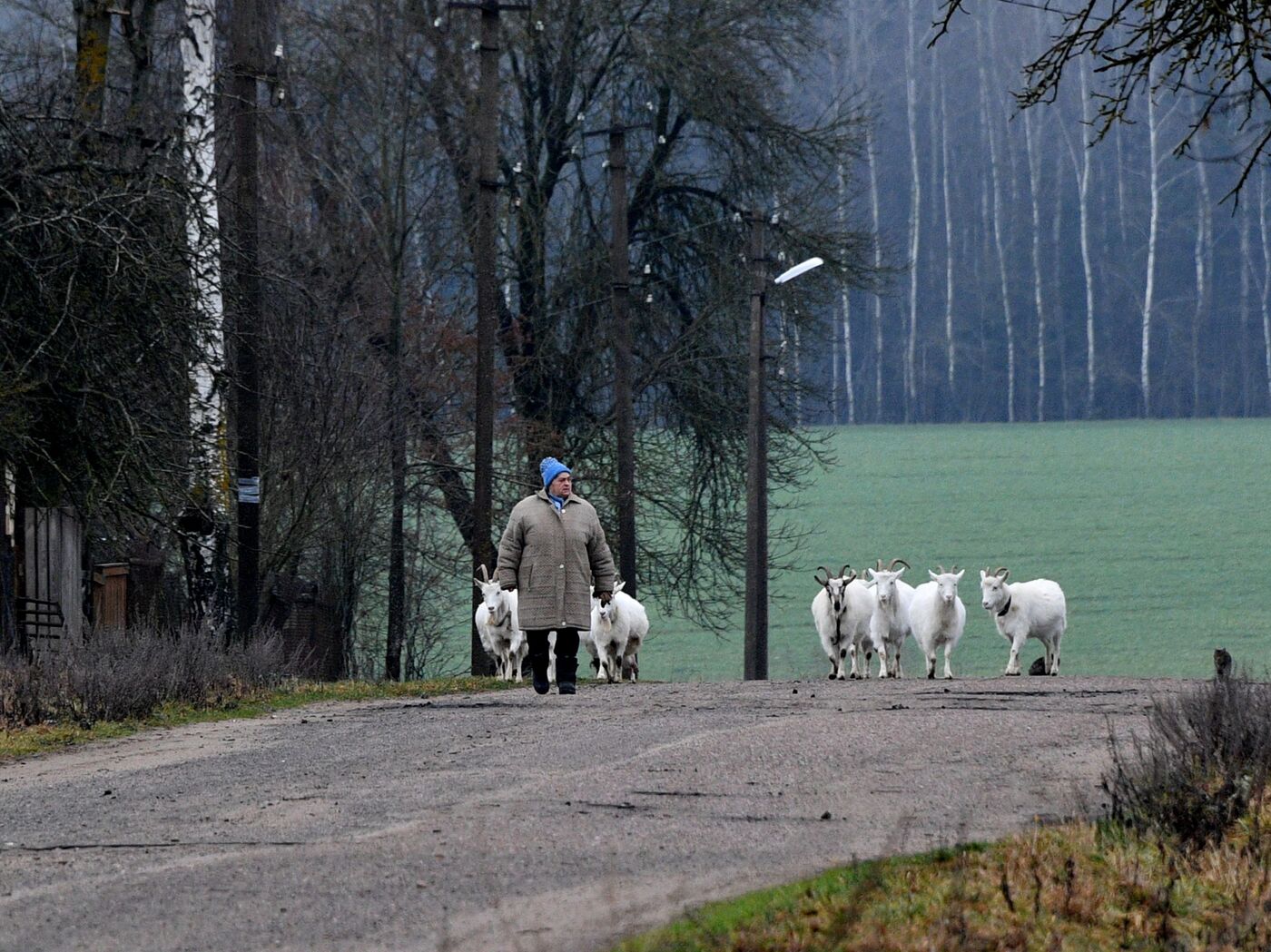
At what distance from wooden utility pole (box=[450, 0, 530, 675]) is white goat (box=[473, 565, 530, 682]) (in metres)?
2.31

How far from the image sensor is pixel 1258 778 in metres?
11.4

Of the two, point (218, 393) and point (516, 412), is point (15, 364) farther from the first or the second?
point (516, 412)

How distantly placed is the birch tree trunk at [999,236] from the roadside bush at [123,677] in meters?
105

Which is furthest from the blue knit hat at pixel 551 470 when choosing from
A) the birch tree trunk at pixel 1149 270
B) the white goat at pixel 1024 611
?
the birch tree trunk at pixel 1149 270

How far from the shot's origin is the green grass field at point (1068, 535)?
1951 inches

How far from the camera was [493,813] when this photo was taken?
1076cm

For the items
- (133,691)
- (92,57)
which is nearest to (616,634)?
(133,691)

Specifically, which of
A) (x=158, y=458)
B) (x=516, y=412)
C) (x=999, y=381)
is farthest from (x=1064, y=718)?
(x=999, y=381)

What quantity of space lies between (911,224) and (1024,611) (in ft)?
320

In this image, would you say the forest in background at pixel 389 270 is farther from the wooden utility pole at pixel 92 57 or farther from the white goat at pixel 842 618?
the white goat at pixel 842 618

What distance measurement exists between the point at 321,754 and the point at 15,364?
21.8ft

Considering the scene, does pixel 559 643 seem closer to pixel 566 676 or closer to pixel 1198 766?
pixel 566 676

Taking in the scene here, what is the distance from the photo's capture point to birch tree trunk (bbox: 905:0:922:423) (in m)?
120

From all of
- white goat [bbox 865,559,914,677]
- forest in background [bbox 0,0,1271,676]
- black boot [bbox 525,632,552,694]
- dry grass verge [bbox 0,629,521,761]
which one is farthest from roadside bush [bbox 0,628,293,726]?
white goat [bbox 865,559,914,677]
